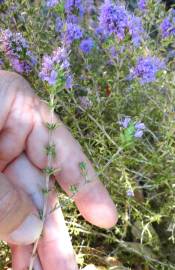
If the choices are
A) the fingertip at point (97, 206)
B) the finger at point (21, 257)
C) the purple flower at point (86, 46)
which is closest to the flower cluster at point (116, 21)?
the purple flower at point (86, 46)

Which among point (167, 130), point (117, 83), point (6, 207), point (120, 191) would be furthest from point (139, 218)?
point (6, 207)

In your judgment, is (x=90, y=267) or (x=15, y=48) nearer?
(x=15, y=48)

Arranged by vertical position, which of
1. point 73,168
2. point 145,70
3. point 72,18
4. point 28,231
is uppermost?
point 72,18

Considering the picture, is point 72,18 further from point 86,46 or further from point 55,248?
point 55,248

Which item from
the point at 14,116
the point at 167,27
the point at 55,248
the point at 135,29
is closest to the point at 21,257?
the point at 55,248

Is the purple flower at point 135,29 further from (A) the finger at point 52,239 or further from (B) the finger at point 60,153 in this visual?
(A) the finger at point 52,239

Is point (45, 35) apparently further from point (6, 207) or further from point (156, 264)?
point (156, 264)

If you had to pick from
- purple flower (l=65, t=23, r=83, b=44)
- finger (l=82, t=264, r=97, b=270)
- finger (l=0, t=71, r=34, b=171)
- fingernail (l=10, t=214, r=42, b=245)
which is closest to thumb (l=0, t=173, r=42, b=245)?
fingernail (l=10, t=214, r=42, b=245)
